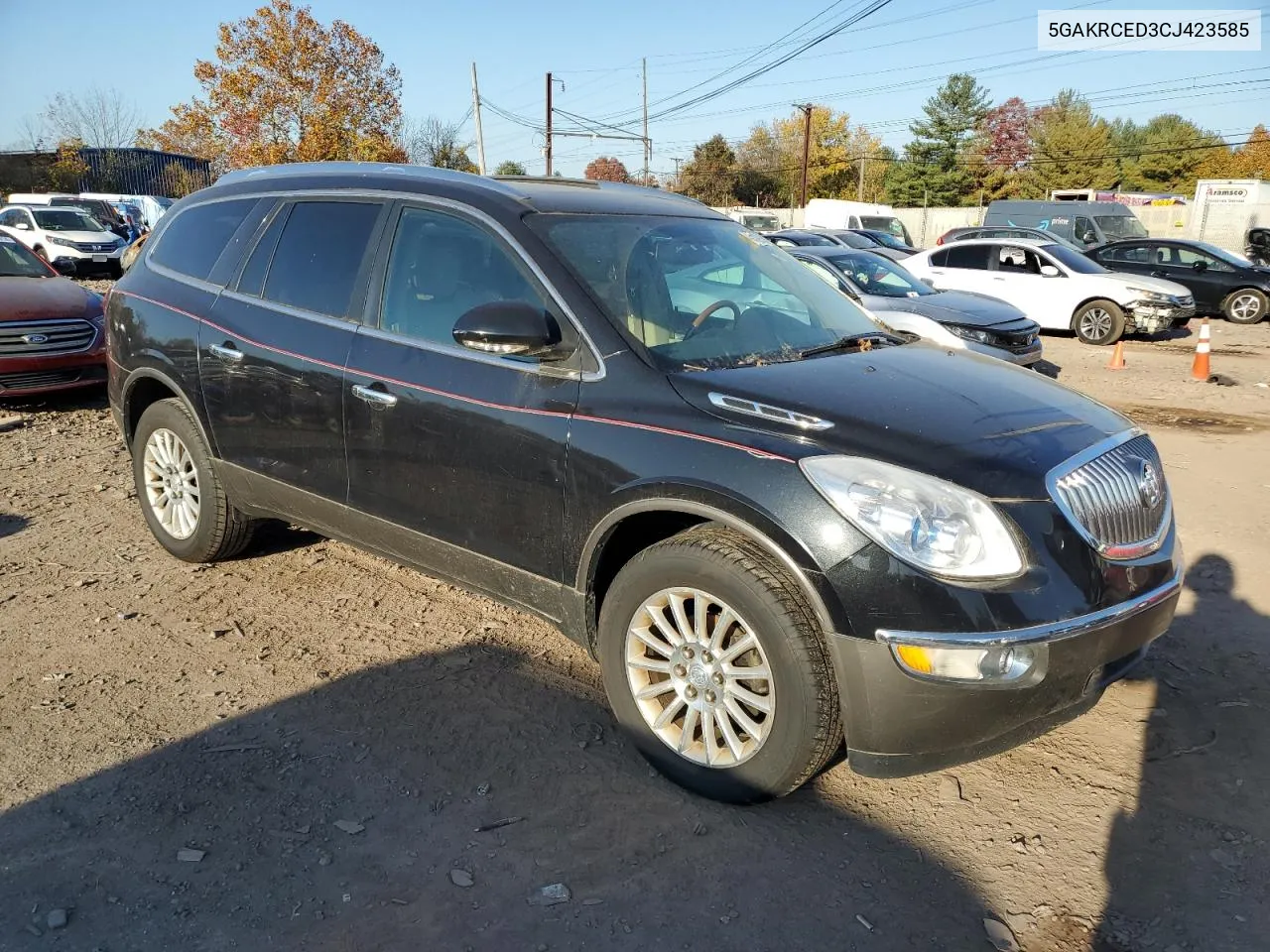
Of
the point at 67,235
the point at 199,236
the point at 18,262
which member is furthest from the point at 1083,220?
the point at 67,235

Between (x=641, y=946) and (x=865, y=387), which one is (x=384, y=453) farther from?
(x=641, y=946)

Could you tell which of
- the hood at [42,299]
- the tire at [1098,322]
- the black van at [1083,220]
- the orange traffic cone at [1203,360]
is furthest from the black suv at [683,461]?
the black van at [1083,220]

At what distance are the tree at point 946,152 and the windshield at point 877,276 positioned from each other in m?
63.5

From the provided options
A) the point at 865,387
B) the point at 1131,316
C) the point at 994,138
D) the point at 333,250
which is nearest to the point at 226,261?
the point at 333,250

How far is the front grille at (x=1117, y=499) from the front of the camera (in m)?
2.73

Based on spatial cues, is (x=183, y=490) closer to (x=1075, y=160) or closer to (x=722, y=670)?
(x=722, y=670)

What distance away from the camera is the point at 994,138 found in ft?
267

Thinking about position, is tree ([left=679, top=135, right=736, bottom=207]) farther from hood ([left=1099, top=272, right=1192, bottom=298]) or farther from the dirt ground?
the dirt ground

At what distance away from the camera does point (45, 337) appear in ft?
27.1

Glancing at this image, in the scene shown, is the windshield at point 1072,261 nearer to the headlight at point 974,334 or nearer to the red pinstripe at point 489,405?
the headlight at point 974,334

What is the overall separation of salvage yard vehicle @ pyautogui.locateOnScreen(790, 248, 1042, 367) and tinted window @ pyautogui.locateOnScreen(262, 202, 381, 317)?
19.1 ft

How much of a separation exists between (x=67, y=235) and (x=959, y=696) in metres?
27.8

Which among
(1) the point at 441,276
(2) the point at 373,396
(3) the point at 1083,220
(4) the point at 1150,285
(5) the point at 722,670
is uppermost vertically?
(3) the point at 1083,220

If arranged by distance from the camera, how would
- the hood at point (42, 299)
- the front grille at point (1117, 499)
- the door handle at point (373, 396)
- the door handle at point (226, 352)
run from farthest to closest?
1. the hood at point (42, 299)
2. the door handle at point (226, 352)
3. the door handle at point (373, 396)
4. the front grille at point (1117, 499)
